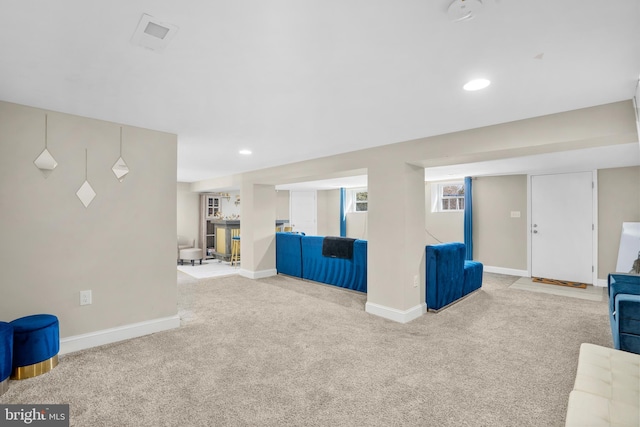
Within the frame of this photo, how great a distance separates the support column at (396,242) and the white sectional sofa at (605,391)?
1.84 meters

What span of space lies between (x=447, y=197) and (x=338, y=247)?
3.74 m

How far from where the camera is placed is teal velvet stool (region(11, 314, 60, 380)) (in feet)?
7.54

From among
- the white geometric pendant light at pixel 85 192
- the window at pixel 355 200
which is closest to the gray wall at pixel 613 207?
the window at pixel 355 200

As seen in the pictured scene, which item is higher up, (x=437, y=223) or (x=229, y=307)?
(x=437, y=223)

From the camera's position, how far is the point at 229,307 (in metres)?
4.17

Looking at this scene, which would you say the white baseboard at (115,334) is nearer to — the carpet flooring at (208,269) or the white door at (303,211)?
the carpet flooring at (208,269)

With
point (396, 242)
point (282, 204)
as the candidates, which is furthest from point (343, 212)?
point (396, 242)

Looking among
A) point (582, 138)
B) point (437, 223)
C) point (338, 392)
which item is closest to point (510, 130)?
point (582, 138)

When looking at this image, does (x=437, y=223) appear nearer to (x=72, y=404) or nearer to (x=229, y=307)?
(x=229, y=307)

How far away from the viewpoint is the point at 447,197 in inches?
293

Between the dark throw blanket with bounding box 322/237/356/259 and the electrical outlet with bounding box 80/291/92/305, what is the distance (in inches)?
130

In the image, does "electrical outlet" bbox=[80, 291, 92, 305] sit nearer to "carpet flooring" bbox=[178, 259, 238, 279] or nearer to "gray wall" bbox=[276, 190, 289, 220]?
"carpet flooring" bbox=[178, 259, 238, 279]

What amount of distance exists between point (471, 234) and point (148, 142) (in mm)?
6257

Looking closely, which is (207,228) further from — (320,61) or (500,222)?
(320,61)
